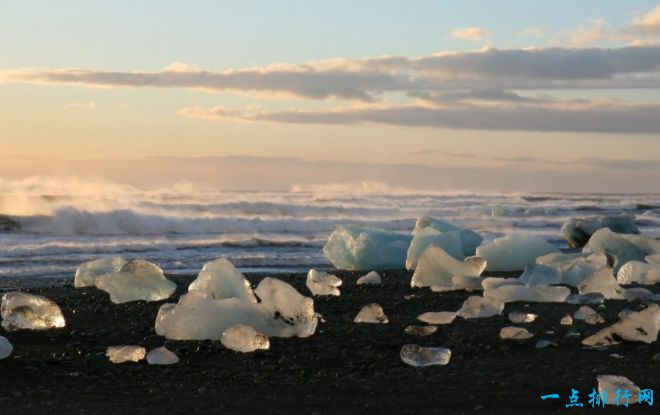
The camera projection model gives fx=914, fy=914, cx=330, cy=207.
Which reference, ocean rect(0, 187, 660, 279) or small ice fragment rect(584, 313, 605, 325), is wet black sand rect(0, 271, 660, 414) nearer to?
small ice fragment rect(584, 313, 605, 325)

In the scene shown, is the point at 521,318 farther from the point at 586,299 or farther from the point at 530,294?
the point at 586,299

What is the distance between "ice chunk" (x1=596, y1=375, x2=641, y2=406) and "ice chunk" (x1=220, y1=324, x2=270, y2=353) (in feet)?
5.62

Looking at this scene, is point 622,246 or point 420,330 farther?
point 622,246

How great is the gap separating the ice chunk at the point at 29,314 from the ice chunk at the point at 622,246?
191 inches

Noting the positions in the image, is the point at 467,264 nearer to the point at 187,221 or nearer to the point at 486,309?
the point at 486,309

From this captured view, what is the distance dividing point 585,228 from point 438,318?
7.74m

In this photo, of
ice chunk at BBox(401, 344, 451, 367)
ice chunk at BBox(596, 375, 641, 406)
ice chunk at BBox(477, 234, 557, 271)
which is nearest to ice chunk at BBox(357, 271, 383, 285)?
ice chunk at BBox(477, 234, 557, 271)

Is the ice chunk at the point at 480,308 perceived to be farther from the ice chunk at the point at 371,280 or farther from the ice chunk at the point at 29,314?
the ice chunk at the point at 29,314

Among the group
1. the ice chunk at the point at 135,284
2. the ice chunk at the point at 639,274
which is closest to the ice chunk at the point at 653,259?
the ice chunk at the point at 639,274

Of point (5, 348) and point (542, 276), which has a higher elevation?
point (5, 348)

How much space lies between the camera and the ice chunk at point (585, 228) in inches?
489

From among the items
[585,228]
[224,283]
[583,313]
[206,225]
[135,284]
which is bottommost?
[206,225]

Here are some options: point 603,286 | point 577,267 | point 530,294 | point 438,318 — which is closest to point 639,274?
point 577,267

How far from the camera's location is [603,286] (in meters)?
6.13
